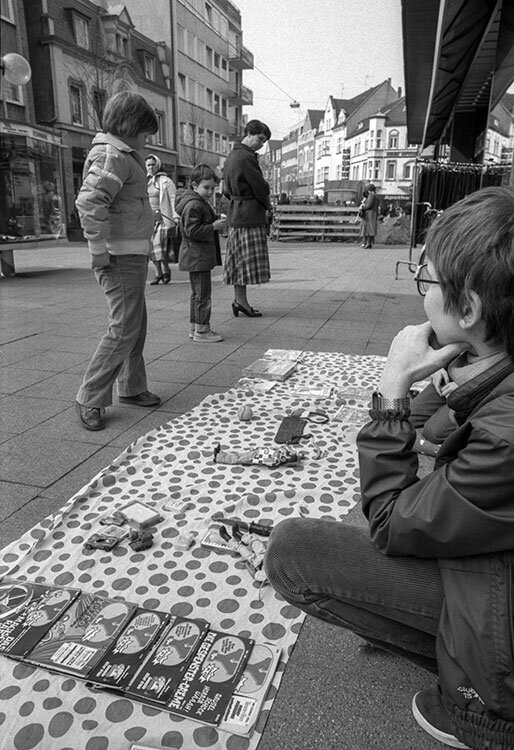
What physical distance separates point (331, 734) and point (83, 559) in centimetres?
118

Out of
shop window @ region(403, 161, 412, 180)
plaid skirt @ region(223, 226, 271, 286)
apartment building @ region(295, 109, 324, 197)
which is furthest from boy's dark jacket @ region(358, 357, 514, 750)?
apartment building @ region(295, 109, 324, 197)

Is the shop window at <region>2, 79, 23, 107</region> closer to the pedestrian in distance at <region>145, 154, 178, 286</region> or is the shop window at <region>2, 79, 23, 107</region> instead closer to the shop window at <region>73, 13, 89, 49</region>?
the shop window at <region>73, 13, 89, 49</region>

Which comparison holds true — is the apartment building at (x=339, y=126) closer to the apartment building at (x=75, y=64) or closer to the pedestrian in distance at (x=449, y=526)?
the apartment building at (x=75, y=64)

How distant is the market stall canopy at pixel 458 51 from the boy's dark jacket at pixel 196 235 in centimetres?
367

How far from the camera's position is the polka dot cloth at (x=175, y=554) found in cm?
154

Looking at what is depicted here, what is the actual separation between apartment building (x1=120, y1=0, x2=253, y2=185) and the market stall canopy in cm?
2374

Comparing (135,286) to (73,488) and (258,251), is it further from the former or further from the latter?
(258,251)

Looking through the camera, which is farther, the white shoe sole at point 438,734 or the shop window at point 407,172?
the shop window at point 407,172

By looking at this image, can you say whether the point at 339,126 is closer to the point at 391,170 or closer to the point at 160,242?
the point at 391,170

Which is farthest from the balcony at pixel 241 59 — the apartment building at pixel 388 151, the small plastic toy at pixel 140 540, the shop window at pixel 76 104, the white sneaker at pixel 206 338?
the small plastic toy at pixel 140 540

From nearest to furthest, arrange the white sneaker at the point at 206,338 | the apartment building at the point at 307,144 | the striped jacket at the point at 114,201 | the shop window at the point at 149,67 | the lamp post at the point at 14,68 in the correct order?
the striped jacket at the point at 114,201 < the white sneaker at the point at 206,338 < the lamp post at the point at 14,68 < the shop window at the point at 149,67 < the apartment building at the point at 307,144

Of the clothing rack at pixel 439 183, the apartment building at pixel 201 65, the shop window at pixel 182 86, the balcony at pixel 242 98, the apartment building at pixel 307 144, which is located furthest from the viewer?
the apartment building at pixel 307 144

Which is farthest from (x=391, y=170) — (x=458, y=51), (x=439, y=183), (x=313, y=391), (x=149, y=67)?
(x=313, y=391)

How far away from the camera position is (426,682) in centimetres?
167
